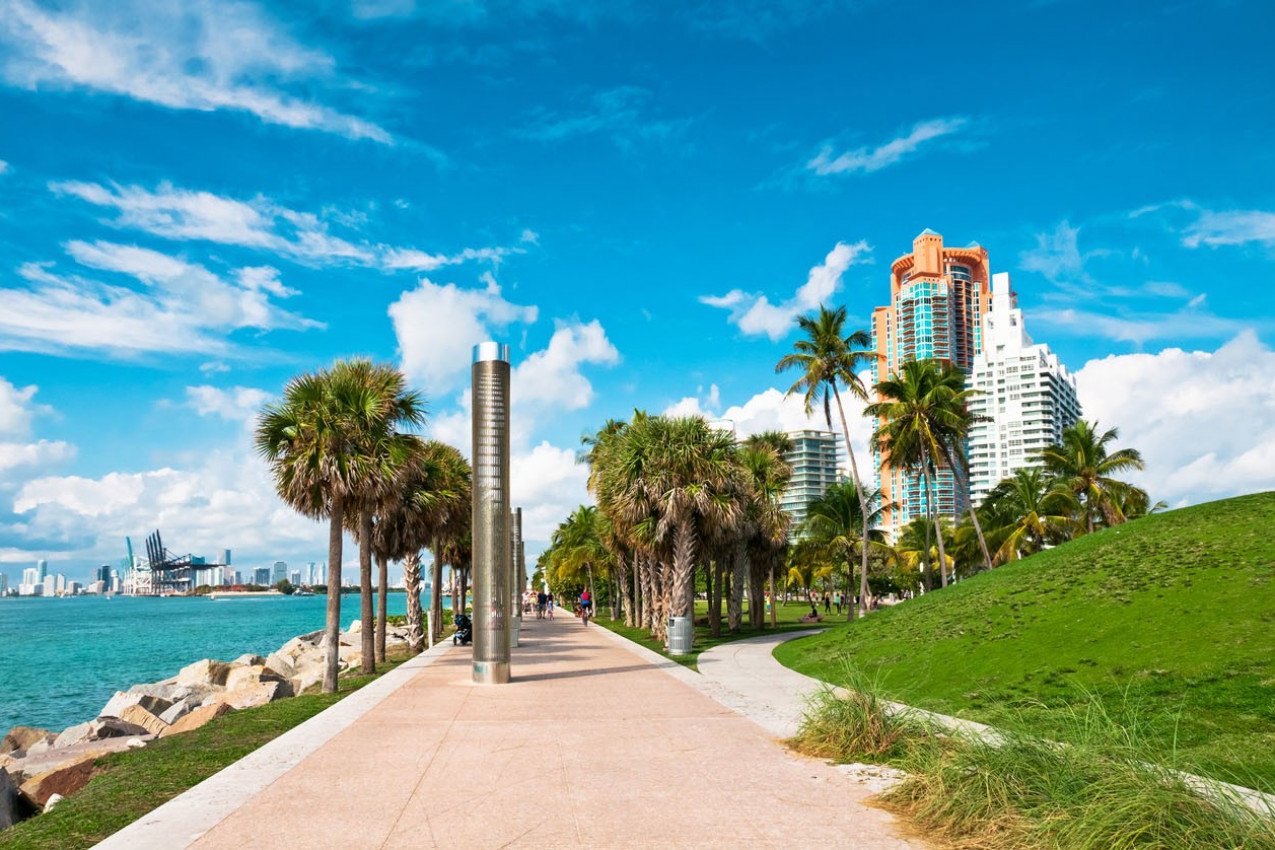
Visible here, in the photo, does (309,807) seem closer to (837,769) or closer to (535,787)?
(535,787)

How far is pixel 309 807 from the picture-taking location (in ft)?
28.2

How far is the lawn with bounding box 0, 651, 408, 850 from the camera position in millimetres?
8586

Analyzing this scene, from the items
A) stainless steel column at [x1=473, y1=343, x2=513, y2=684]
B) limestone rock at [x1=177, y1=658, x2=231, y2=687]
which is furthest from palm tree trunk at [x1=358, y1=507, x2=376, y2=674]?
limestone rock at [x1=177, y1=658, x2=231, y2=687]

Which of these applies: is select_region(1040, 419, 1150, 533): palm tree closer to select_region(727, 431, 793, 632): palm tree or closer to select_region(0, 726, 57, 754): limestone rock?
select_region(727, 431, 793, 632): palm tree

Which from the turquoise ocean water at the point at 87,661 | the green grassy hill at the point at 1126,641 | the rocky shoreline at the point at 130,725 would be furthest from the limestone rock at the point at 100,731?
the green grassy hill at the point at 1126,641

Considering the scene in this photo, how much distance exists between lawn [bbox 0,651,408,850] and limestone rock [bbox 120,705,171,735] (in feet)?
21.5

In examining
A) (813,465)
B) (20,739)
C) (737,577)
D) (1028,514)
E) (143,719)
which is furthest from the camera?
(813,465)

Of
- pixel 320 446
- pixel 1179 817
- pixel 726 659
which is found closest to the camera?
pixel 1179 817

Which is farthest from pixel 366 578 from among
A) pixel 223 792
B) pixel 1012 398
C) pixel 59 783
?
pixel 1012 398

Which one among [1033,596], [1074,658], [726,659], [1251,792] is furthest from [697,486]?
[1251,792]

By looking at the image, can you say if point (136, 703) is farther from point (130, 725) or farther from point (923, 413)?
point (923, 413)

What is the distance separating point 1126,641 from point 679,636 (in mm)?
13829

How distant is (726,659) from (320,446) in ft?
41.0

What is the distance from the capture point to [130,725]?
21797mm
